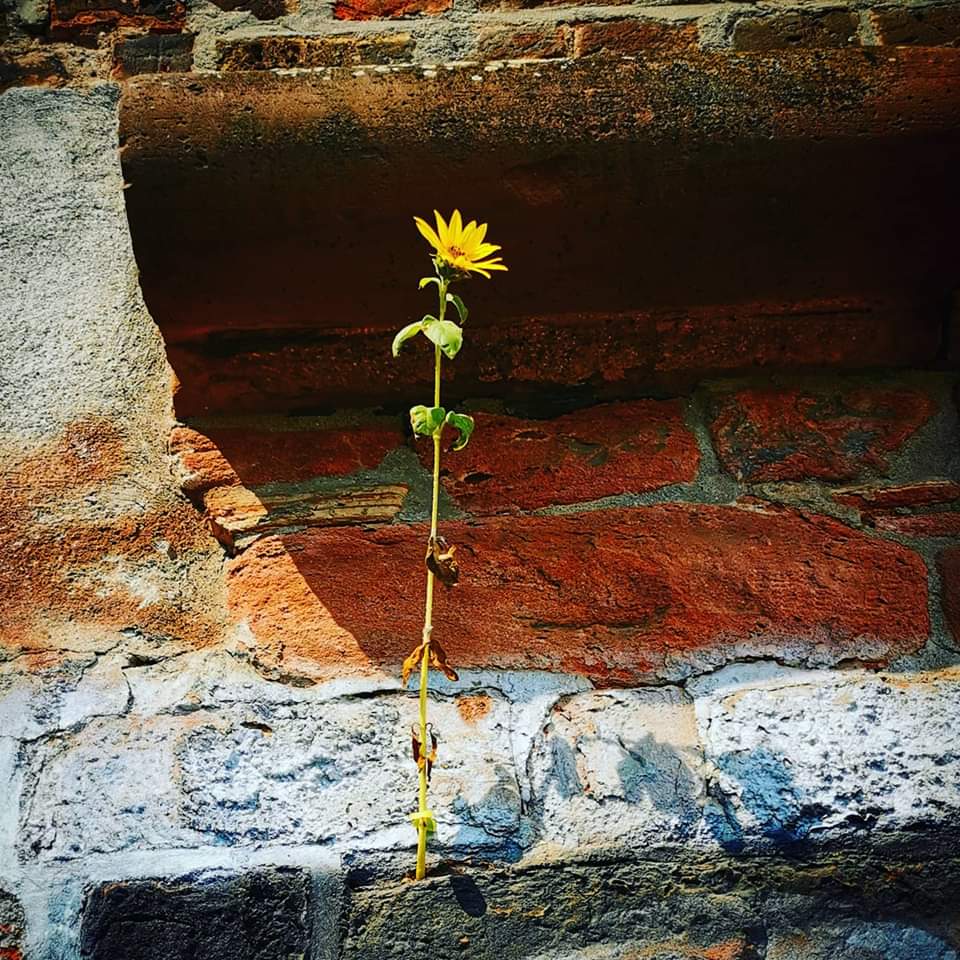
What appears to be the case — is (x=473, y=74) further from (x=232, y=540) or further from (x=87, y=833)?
(x=87, y=833)

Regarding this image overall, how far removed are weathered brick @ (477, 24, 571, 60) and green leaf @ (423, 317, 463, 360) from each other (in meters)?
0.47

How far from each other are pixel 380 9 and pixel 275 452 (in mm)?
546

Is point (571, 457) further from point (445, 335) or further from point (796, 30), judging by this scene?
point (796, 30)

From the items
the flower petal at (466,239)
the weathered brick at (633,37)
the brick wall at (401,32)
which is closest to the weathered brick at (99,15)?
the brick wall at (401,32)

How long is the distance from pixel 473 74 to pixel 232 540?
522 mm

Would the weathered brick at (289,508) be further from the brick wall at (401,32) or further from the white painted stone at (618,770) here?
the brick wall at (401,32)

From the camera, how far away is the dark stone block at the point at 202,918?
84 cm

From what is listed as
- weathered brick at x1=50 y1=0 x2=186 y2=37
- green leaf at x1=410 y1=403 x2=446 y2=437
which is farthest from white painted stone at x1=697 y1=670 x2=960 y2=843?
weathered brick at x1=50 y1=0 x2=186 y2=37

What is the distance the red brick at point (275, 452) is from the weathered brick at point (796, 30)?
0.61 m

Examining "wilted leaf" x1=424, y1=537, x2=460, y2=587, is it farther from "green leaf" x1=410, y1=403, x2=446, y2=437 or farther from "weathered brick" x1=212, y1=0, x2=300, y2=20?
"weathered brick" x1=212, y1=0, x2=300, y2=20

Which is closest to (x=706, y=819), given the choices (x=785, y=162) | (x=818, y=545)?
(x=818, y=545)

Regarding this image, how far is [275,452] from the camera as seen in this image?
108 cm

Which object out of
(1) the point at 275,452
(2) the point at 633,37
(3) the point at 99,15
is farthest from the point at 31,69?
(2) the point at 633,37

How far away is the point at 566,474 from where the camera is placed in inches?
42.0
